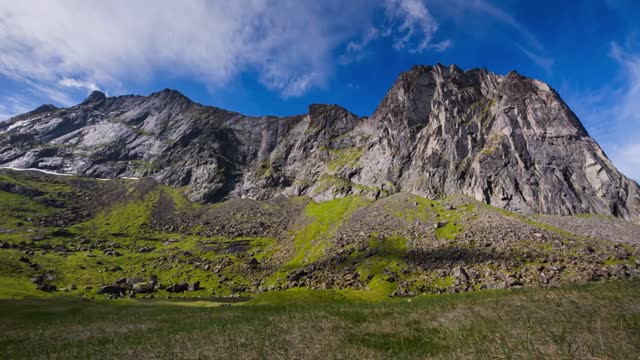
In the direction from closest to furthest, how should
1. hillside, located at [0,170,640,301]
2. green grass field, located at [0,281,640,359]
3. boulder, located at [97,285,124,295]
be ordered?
Result: 1. green grass field, located at [0,281,640,359]
2. hillside, located at [0,170,640,301]
3. boulder, located at [97,285,124,295]

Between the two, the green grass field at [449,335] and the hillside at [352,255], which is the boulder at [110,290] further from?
the green grass field at [449,335]

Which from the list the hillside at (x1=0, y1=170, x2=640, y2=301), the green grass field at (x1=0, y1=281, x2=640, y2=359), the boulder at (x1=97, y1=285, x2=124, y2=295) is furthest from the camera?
the boulder at (x1=97, y1=285, x2=124, y2=295)

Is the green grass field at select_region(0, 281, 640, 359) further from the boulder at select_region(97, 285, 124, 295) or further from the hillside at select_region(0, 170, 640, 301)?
the boulder at select_region(97, 285, 124, 295)

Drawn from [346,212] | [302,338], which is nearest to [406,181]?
[346,212]

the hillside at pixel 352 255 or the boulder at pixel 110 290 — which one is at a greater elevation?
the hillside at pixel 352 255

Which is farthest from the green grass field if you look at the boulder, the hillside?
the boulder

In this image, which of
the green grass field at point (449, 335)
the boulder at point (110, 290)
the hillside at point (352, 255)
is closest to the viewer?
the green grass field at point (449, 335)

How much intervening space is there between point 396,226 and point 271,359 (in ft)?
462

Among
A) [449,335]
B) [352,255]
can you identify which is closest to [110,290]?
[352,255]

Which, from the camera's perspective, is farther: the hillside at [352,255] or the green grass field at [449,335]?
the hillside at [352,255]

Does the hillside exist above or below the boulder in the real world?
above

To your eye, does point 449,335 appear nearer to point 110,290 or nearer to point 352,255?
point 352,255

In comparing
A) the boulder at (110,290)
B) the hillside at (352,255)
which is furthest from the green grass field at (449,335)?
the boulder at (110,290)

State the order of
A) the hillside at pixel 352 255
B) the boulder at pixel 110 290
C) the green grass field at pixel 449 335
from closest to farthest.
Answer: the green grass field at pixel 449 335 < the hillside at pixel 352 255 < the boulder at pixel 110 290
